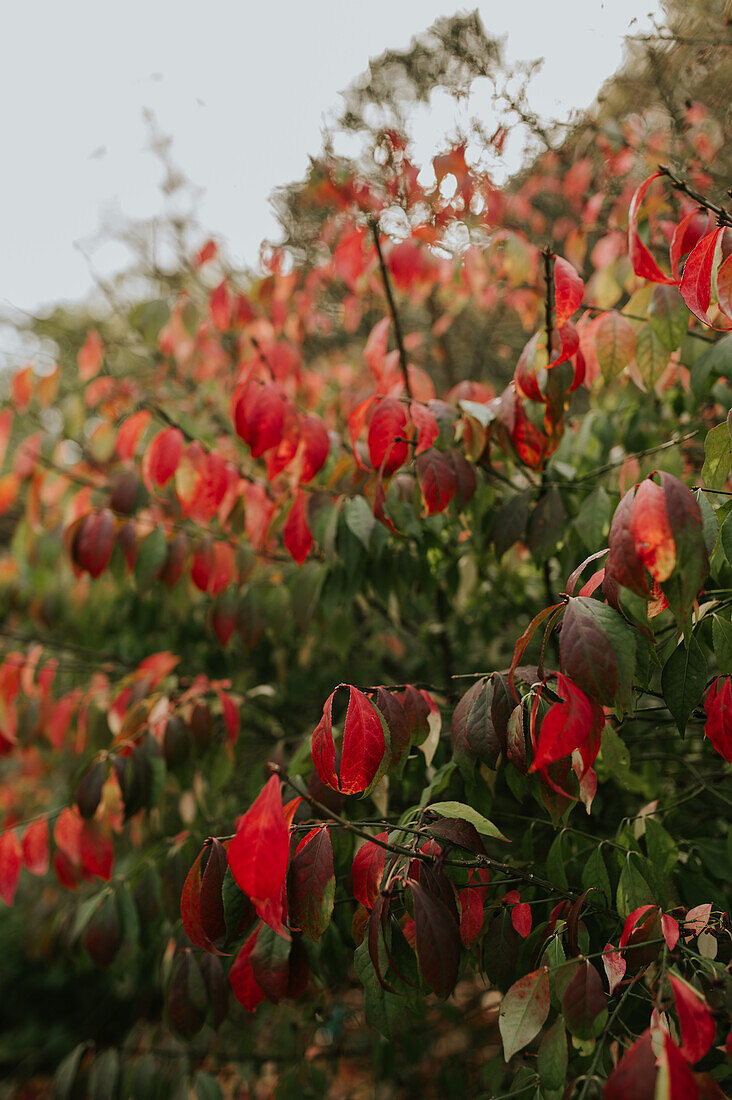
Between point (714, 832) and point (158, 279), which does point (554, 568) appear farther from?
point (158, 279)

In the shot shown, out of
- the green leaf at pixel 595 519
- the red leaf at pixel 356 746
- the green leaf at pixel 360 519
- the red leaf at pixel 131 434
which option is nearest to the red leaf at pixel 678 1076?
the red leaf at pixel 356 746

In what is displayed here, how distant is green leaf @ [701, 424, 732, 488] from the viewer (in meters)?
0.81

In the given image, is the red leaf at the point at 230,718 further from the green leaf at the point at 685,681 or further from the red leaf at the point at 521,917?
the green leaf at the point at 685,681

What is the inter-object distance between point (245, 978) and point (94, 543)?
1.11 m

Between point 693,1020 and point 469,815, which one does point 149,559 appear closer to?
point 469,815

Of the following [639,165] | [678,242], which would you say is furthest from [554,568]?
[639,165]

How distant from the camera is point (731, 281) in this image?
77 cm

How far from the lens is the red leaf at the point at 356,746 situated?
2.62ft

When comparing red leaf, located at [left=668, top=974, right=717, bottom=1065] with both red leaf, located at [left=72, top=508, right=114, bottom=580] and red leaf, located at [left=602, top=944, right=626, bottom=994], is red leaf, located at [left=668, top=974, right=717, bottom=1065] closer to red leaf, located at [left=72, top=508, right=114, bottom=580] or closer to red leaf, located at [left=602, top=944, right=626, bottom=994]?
red leaf, located at [left=602, top=944, right=626, bottom=994]

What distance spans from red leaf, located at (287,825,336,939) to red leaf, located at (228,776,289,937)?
102 mm

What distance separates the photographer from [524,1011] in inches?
30.0

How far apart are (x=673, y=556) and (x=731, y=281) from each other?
0.39m

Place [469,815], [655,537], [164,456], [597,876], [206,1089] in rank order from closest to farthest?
[655,537], [469,815], [597,876], [206,1089], [164,456]

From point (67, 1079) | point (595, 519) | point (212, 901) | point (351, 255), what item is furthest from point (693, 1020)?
point (351, 255)
